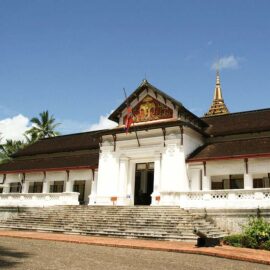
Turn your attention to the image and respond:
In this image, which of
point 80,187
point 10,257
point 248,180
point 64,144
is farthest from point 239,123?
point 10,257

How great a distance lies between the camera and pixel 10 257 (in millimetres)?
9719

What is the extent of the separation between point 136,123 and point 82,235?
1010 cm

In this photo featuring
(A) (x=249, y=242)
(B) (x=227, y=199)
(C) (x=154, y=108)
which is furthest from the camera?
(C) (x=154, y=108)

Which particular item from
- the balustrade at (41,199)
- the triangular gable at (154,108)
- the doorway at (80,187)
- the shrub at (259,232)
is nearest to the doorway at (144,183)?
the triangular gable at (154,108)

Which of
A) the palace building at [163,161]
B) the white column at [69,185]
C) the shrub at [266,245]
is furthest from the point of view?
the white column at [69,185]

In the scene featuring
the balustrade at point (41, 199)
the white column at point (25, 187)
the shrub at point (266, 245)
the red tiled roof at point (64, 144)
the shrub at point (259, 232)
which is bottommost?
the shrub at point (266, 245)

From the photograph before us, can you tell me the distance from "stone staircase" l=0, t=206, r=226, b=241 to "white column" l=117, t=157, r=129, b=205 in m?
2.90

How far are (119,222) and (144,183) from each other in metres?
Result: 6.96

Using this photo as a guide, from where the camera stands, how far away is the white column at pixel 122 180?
78.2ft

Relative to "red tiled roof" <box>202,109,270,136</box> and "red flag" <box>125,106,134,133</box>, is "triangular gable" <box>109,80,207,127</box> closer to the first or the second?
"red flag" <box>125,106,134,133</box>

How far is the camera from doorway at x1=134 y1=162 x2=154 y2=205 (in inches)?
962

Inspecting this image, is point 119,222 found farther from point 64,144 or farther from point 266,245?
point 64,144

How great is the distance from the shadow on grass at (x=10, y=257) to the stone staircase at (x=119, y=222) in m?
6.77

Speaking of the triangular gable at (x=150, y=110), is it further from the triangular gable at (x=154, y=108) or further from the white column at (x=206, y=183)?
the white column at (x=206, y=183)
